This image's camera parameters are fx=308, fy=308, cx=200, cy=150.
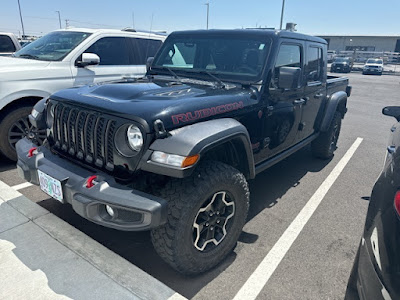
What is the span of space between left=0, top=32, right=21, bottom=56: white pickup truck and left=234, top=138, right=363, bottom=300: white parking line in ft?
25.3

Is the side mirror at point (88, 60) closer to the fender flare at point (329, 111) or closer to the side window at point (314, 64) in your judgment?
the side window at point (314, 64)

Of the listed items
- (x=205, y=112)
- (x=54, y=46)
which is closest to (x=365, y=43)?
(x=54, y=46)

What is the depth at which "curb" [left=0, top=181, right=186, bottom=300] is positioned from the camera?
2146 millimetres

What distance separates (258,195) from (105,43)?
3617mm

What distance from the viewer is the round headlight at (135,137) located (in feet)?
7.07

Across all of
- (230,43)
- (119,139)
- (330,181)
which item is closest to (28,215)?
(119,139)

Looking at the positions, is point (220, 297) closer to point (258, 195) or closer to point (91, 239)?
point (91, 239)

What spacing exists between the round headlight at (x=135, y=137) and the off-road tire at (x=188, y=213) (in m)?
0.35

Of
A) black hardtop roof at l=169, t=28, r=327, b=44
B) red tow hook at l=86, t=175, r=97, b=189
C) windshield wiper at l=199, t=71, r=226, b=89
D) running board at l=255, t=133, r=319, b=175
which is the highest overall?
black hardtop roof at l=169, t=28, r=327, b=44

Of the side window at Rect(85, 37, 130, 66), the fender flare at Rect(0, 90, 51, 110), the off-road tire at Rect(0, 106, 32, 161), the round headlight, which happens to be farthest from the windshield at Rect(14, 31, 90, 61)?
the round headlight

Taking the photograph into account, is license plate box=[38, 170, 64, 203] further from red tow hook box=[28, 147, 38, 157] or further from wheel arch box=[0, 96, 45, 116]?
wheel arch box=[0, 96, 45, 116]

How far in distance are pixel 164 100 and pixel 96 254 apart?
1.34 metres

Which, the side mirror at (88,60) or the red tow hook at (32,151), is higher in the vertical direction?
the side mirror at (88,60)

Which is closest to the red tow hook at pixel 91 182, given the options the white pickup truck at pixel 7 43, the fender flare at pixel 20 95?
the fender flare at pixel 20 95
